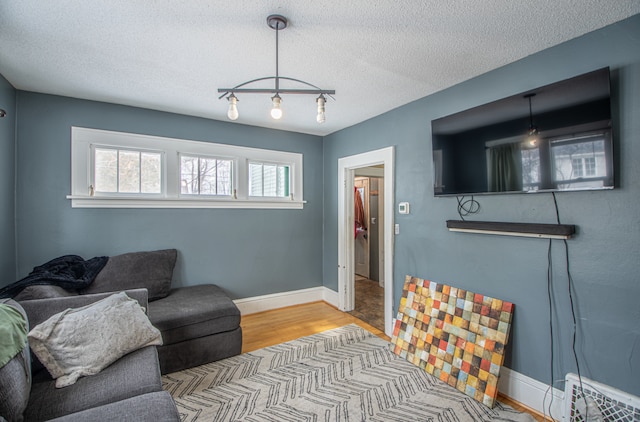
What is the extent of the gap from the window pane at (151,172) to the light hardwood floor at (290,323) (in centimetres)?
186

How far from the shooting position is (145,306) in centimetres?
211

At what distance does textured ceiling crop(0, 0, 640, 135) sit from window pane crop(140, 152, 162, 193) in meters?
0.69

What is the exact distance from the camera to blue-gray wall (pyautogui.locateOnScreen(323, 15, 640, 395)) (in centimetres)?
164

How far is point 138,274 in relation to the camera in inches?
112

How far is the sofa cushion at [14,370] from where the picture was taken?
1.16m

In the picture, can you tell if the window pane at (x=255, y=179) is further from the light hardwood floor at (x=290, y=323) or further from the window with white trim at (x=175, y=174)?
the light hardwood floor at (x=290, y=323)

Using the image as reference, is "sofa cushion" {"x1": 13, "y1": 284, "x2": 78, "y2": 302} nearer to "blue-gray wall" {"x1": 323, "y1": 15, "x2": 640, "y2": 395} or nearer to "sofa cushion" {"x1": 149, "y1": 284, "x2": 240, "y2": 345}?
"sofa cushion" {"x1": 149, "y1": 284, "x2": 240, "y2": 345}

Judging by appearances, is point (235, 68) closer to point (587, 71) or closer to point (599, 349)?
point (587, 71)

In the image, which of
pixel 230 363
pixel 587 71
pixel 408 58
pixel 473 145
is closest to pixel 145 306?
pixel 230 363

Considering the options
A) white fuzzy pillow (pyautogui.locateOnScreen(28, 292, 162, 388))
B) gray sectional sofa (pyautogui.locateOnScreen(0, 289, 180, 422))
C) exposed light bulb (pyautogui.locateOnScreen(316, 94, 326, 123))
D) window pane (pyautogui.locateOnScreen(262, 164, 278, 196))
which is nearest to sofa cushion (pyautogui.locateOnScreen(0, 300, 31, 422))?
gray sectional sofa (pyautogui.locateOnScreen(0, 289, 180, 422))

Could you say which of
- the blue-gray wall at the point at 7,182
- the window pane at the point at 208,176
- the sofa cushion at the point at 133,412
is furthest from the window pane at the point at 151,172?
the sofa cushion at the point at 133,412

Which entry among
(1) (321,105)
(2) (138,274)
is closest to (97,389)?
(2) (138,274)

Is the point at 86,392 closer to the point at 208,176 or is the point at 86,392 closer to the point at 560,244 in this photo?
the point at 208,176

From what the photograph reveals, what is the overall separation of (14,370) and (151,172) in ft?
7.57
